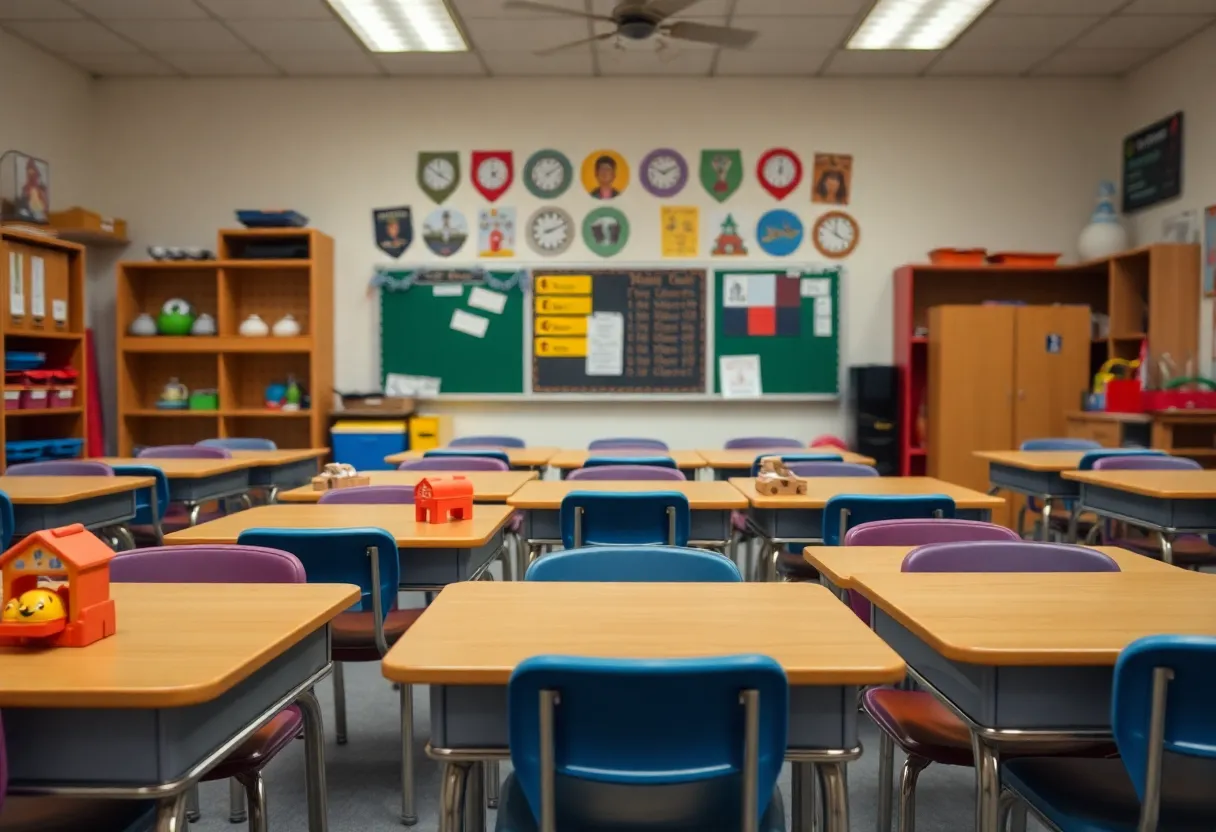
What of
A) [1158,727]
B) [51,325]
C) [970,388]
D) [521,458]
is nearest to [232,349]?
[51,325]

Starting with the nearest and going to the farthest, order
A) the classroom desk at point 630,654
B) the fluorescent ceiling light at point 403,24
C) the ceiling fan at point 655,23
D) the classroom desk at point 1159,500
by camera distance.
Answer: the classroom desk at point 630,654
the classroom desk at point 1159,500
the ceiling fan at point 655,23
the fluorescent ceiling light at point 403,24

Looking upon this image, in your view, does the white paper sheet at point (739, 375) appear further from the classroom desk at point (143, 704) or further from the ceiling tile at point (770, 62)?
the classroom desk at point (143, 704)

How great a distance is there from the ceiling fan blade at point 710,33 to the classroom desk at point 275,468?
10.0 feet

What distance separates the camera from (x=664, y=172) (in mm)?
6676

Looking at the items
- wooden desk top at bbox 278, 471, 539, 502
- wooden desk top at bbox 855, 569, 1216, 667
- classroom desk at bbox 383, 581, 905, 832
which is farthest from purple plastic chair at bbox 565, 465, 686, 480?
classroom desk at bbox 383, 581, 905, 832

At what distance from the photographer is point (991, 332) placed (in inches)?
239

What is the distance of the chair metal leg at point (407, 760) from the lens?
7.48 ft

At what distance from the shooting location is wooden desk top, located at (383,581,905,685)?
120 centimetres

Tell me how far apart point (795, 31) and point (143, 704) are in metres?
5.84

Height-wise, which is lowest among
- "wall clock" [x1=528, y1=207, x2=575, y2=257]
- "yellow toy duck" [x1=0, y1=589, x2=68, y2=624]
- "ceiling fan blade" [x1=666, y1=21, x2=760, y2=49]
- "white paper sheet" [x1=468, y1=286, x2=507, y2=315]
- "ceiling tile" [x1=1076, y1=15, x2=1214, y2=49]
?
"yellow toy duck" [x1=0, y1=589, x2=68, y2=624]

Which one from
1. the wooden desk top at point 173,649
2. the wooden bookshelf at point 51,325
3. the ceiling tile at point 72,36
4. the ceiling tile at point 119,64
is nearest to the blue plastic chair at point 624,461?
the wooden desk top at point 173,649

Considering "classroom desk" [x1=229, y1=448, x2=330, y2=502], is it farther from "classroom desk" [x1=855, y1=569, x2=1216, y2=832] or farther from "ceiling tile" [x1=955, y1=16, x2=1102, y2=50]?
"ceiling tile" [x1=955, y1=16, x2=1102, y2=50]

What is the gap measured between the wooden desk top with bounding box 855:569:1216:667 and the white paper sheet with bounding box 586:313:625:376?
4.94m

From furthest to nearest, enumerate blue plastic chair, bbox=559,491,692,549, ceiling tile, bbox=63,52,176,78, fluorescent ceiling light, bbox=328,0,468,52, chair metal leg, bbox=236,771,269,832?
ceiling tile, bbox=63,52,176,78, fluorescent ceiling light, bbox=328,0,468,52, blue plastic chair, bbox=559,491,692,549, chair metal leg, bbox=236,771,269,832
